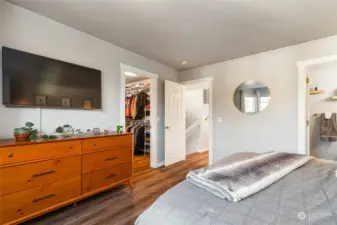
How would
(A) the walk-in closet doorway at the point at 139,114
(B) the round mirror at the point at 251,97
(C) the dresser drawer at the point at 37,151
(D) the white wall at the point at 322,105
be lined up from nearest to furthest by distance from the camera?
(C) the dresser drawer at the point at 37,151 < (B) the round mirror at the point at 251,97 < (D) the white wall at the point at 322,105 < (A) the walk-in closet doorway at the point at 139,114

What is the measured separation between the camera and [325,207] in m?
0.82

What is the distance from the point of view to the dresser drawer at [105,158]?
6.72ft

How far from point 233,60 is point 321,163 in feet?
8.16

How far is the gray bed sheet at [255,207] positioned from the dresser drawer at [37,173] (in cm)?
134

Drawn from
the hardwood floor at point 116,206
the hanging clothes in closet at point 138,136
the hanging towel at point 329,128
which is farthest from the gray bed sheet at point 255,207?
the hanging clothes in closet at point 138,136

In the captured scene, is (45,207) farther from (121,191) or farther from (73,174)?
(121,191)

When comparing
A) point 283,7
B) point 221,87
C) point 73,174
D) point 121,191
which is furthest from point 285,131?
point 73,174

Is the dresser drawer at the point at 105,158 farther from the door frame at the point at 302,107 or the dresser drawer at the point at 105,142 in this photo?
the door frame at the point at 302,107

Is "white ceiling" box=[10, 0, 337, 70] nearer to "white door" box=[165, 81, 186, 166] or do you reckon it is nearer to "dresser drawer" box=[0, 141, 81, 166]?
"white door" box=[165, 81, 186, 166]

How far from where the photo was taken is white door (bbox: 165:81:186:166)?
12.3ft

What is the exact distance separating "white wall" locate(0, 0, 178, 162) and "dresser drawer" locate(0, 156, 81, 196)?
0.51 m

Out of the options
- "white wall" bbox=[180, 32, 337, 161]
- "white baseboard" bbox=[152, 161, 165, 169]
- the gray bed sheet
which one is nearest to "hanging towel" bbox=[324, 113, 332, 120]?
"white wall" bbox=[180, 32, 337, 161]

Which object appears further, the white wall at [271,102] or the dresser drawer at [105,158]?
the white wall at [271,102]

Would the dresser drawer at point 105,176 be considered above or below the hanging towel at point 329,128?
below
